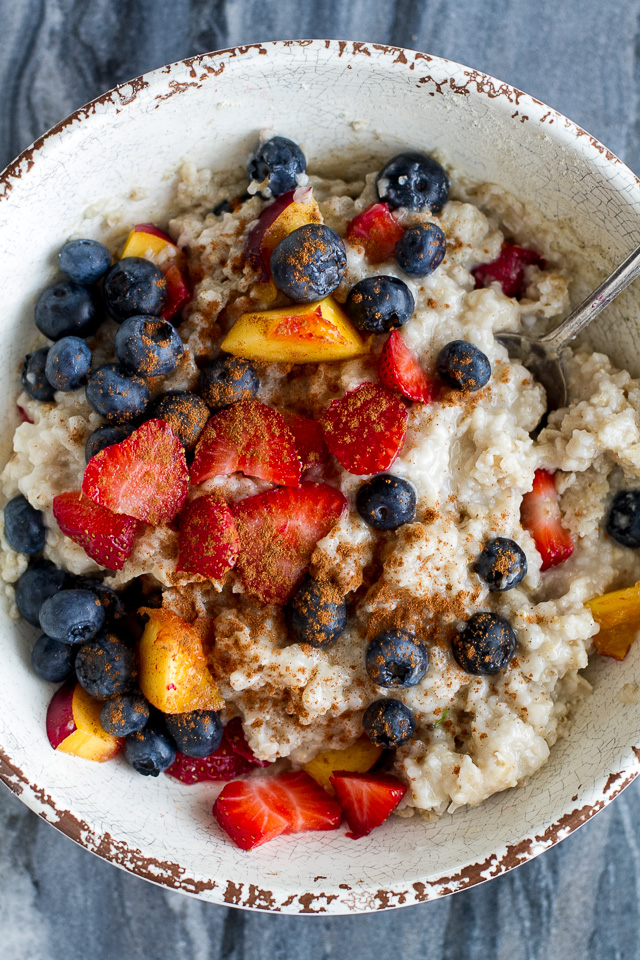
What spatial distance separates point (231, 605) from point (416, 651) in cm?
46

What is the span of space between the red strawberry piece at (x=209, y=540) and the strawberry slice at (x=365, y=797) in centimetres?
61

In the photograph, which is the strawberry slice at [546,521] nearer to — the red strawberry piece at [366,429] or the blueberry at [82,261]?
the red strawberry piece at [366,429]

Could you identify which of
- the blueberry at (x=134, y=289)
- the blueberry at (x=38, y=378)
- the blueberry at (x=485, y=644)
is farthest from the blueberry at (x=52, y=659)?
the blueberry at (x=485, y=644)

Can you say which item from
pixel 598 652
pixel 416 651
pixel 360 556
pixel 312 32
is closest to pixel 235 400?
pixel 360 556

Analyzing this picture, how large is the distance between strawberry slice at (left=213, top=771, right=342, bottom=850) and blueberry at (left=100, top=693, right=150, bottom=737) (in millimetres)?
293

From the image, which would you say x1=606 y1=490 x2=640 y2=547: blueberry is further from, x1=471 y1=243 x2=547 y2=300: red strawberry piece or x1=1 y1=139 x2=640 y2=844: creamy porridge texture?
x1=471 y1=243 x2=547 y2=300: red strawberry piece

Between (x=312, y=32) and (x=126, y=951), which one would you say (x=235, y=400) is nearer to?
(x=312, y=32)

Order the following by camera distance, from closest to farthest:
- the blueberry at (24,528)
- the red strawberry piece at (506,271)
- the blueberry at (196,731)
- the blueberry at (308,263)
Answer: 1. the blueberry at (308,263)
2. the blueberry at (196,731)
3. the blueberry at (24,528)
4. the red strawberry piece at (506,271)

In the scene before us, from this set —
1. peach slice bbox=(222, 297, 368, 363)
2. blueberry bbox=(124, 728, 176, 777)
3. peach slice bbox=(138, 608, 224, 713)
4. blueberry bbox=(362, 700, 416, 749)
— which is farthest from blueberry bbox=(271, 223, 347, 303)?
blueberry bbox=(124, 728, 176, 777)

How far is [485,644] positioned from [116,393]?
1031 millimetres

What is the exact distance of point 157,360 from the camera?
70.9 inches

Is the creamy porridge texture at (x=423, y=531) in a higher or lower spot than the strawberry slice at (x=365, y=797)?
higher

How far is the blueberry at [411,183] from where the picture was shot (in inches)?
75.5

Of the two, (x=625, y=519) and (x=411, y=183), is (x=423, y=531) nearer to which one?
(x=625, y=519)
